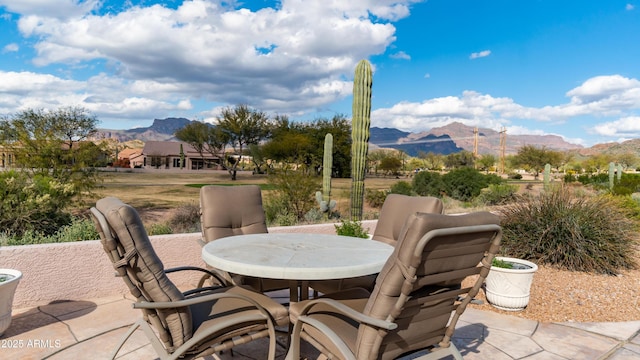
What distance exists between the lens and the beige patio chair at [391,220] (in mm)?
3355

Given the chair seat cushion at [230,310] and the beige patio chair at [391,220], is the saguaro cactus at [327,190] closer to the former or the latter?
the beige patio chair at [391,220]

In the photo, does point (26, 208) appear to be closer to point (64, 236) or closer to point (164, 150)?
point (64, 236)

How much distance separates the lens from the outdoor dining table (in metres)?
2.22

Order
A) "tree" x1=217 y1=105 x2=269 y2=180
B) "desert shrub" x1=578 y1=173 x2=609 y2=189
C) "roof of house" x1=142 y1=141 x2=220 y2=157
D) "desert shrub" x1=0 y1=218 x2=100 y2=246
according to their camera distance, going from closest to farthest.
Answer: "desert shrub" x1=0 y1=218 x2=100 y2=246 → "desert shrub" x1=578 y1=173 x2=609 y2=189 → "tree" x1=217 y1=105 x2=269 y2=180 → "roof of house" x1=142 y1=141 x2=220 y2=157

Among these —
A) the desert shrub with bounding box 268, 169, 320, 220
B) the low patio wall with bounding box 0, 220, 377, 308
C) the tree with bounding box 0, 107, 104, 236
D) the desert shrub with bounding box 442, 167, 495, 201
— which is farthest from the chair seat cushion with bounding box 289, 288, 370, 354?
the desert shrub with bounding box 442, 167, 495, 201

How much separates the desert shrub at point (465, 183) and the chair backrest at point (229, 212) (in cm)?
1369

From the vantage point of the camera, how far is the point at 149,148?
57250 millimetres

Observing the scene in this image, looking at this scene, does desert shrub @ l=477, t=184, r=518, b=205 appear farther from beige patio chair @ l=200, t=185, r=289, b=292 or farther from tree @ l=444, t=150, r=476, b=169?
tree @ l=444, t=150, r=476, b=169

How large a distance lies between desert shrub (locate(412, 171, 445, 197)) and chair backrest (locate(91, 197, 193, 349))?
16.1m

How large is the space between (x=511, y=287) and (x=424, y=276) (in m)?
2.77

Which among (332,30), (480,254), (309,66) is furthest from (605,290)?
(309,66)

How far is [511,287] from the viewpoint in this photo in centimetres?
398

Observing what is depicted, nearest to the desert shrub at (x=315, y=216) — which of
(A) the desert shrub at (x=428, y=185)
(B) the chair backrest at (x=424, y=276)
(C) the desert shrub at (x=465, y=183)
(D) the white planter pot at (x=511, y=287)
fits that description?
(D) the white planter pot at (x=511, y=287)

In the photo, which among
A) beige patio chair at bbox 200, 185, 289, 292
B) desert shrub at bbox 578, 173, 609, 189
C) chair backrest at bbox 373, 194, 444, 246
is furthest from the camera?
desert shrub at bbox 578, 173, 609, 189
